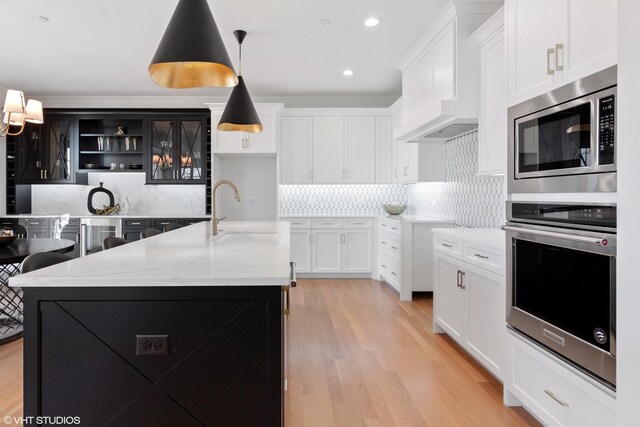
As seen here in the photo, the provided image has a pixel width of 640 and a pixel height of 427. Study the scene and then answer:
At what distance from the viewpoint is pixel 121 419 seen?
4.21ft

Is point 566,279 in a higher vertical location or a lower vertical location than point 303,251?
higher

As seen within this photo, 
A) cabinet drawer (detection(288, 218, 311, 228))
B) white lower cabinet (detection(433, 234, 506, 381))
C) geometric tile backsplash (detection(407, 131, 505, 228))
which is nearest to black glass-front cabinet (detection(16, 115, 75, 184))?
cabinet drawer (detection(288, 218, 311, 228))

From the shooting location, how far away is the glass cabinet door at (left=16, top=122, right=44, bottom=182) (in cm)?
592

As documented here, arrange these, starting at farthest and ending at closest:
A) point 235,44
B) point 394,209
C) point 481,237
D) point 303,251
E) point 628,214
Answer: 1. point 303,251
2. point 394,209
3. point 235,44
4. point 481,237
5. point 628,214

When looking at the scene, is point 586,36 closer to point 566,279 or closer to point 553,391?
point 566,279

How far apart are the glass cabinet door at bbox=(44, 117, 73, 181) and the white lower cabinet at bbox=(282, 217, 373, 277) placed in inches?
136

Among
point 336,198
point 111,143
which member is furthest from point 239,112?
point 111,143

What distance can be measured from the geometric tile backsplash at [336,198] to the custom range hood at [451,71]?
2.27 metres

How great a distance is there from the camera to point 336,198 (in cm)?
622

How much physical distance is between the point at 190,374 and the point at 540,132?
5.98 ft

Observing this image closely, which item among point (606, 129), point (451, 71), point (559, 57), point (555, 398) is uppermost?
point (451, 71)

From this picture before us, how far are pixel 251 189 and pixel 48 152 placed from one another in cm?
299

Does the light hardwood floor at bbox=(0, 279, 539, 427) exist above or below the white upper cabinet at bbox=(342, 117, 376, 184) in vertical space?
below

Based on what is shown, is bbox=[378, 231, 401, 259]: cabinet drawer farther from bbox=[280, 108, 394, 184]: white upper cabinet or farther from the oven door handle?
the oven door handle
